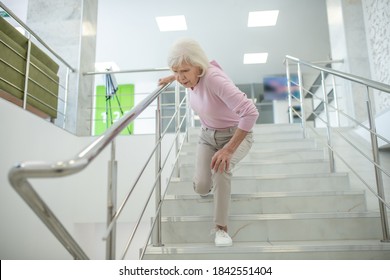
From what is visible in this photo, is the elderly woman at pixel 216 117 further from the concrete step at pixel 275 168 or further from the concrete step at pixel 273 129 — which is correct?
the concrete step at pixel 273 129

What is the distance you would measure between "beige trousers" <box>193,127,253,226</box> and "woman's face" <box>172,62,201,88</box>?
0.29 m

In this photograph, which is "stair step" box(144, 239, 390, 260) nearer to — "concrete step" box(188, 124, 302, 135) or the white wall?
the white wall

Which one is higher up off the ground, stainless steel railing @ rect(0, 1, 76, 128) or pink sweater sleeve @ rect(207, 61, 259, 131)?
stainless steel railing @ rect(0, 1, 76, 128)

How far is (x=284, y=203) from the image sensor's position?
6.11 ft

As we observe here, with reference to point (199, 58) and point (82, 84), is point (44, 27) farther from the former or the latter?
point (199, 58)

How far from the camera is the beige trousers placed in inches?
59.9

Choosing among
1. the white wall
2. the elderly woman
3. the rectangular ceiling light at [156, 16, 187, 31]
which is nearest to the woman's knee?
the elderly woman

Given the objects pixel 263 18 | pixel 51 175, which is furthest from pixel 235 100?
pixel 263 18

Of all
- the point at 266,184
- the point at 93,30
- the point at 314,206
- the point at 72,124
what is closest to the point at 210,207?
the point at 266,184

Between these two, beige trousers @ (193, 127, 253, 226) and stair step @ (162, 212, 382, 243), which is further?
stair step @ (162, 212, 382, 243)

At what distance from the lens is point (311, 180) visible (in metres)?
2.10

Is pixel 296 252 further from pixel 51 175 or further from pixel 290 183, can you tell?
pixel 51 175

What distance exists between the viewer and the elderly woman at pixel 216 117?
1.42 metres

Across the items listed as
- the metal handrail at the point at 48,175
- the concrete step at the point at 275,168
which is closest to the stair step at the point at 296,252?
the metal handrail at the point at 48,175
